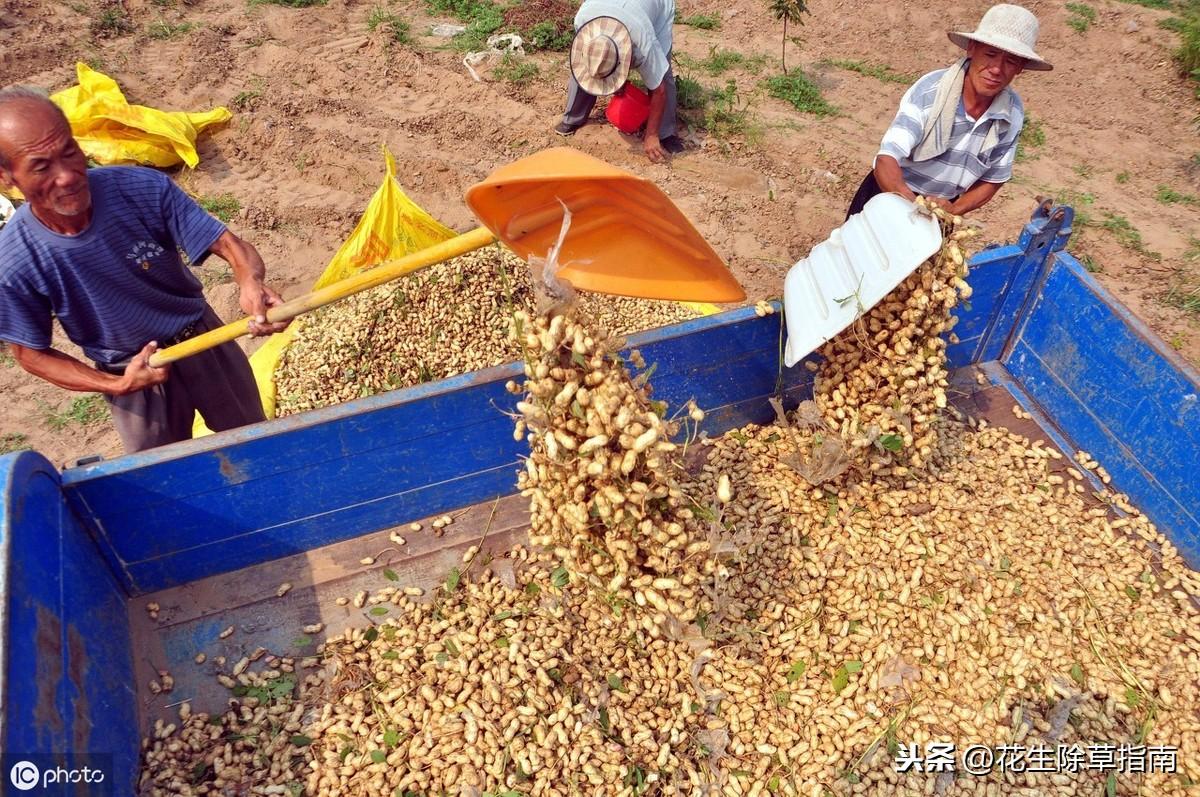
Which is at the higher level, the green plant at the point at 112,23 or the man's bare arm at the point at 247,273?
the man's bare arm at the point at 247,273

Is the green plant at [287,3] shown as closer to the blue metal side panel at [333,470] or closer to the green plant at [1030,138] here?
the green plant at [1030,138]

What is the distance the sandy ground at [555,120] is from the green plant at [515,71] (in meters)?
0.09

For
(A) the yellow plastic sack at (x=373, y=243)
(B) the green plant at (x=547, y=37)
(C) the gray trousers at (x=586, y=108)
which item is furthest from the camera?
(B) the green plant at (x=547, y=37)

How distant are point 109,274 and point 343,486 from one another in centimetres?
129

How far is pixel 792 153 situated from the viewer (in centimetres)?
736

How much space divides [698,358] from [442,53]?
7.40 m

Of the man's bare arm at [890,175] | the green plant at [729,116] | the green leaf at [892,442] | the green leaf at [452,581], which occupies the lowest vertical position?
the green leaf at [452,581]

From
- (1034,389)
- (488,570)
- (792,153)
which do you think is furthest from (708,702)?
(792,153)

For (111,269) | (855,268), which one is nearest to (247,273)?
(111,269)

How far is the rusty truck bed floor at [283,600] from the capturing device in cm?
279

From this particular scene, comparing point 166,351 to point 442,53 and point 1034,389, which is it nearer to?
point 1034,389

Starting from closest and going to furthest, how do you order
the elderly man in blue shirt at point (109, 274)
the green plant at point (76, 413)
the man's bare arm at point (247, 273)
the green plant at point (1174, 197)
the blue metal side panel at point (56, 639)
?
1. the blue metal side panel at point (56, 639)
2. the elderly man in blue shirt at point (109, 274)
3. the man's bare arm at point (247, 273)
4. the green plant at point (76, 413)
5. the green plant at point (1174, 197)

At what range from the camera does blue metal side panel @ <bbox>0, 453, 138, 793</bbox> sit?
194cm

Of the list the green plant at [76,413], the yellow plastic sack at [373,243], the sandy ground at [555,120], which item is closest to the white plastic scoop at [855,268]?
the yellow plastic sack at [373,243]
